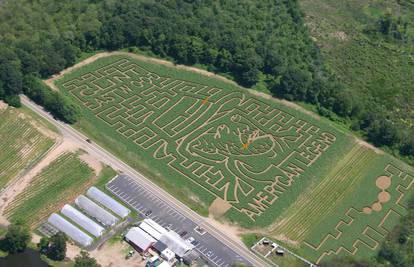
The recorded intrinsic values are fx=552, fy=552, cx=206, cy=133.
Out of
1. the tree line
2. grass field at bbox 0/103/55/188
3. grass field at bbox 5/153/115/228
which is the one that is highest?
the tree line

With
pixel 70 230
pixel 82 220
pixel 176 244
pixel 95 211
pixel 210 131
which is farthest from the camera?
pixel 210 131

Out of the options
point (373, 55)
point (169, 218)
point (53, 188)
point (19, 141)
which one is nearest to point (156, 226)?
point (169, 218)

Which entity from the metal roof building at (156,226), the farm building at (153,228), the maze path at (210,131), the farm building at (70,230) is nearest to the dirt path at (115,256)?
the farm building at (70,230)

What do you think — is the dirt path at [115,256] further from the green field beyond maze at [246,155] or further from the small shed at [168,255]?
the green field beyond maze at [246,155]

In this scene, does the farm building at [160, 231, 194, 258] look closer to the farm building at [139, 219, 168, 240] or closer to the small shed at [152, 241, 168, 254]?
the small shed at [152, 241, 168, 254]

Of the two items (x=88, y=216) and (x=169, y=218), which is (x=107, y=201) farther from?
(x=169, y=218)

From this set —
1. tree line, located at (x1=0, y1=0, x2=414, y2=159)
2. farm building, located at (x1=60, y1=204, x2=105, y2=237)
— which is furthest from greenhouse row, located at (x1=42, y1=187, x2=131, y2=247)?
tree line, located at (x1=0, y1=0, x2=414, y2=159)

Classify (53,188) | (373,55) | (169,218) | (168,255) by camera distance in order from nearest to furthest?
1. (168,255)
2. (169,218)
3. (53,188)
4. (373,55)
